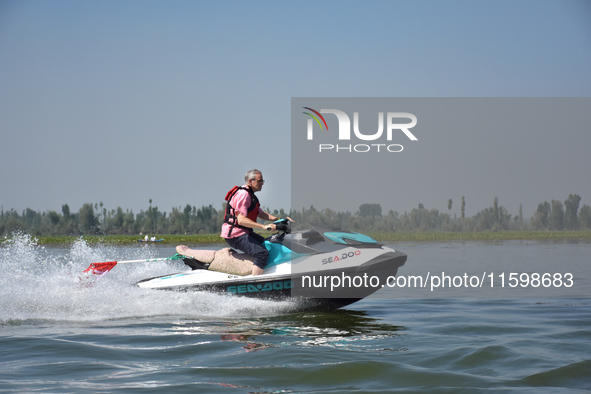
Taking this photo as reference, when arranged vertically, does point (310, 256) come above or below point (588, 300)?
above

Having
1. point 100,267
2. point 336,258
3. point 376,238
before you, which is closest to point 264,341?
point 336,258

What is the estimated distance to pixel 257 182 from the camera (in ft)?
22.7

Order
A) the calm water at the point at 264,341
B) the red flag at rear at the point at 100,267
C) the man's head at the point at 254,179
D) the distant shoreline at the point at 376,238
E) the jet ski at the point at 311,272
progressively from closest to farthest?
the calm water at the point at 264,341, the man's head at the point at 254,179, the jet ski at the point at 311,272, the red flag at rear at the point at 100,267, the distant shoreline at the point at 376,238

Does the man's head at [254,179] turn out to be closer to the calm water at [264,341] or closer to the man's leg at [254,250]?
the man's leg at [254,250]

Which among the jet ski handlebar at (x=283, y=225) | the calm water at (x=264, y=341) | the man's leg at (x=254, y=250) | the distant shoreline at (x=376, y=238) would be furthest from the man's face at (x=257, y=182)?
the distant shoreline at (x=376, y=238)

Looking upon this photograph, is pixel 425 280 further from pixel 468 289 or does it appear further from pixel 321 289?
pixel 321 289

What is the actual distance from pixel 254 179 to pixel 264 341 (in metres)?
2.32

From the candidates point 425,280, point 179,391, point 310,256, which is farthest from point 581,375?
point 425,280

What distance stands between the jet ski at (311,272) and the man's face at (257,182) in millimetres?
548

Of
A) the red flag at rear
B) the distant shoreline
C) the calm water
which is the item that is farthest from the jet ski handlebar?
the distant shoreline

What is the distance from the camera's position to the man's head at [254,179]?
689 centimetres

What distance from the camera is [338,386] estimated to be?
3939 millimetres

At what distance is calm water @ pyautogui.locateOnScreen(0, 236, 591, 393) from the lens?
4.05 m

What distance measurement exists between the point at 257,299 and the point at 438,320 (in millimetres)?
2450
